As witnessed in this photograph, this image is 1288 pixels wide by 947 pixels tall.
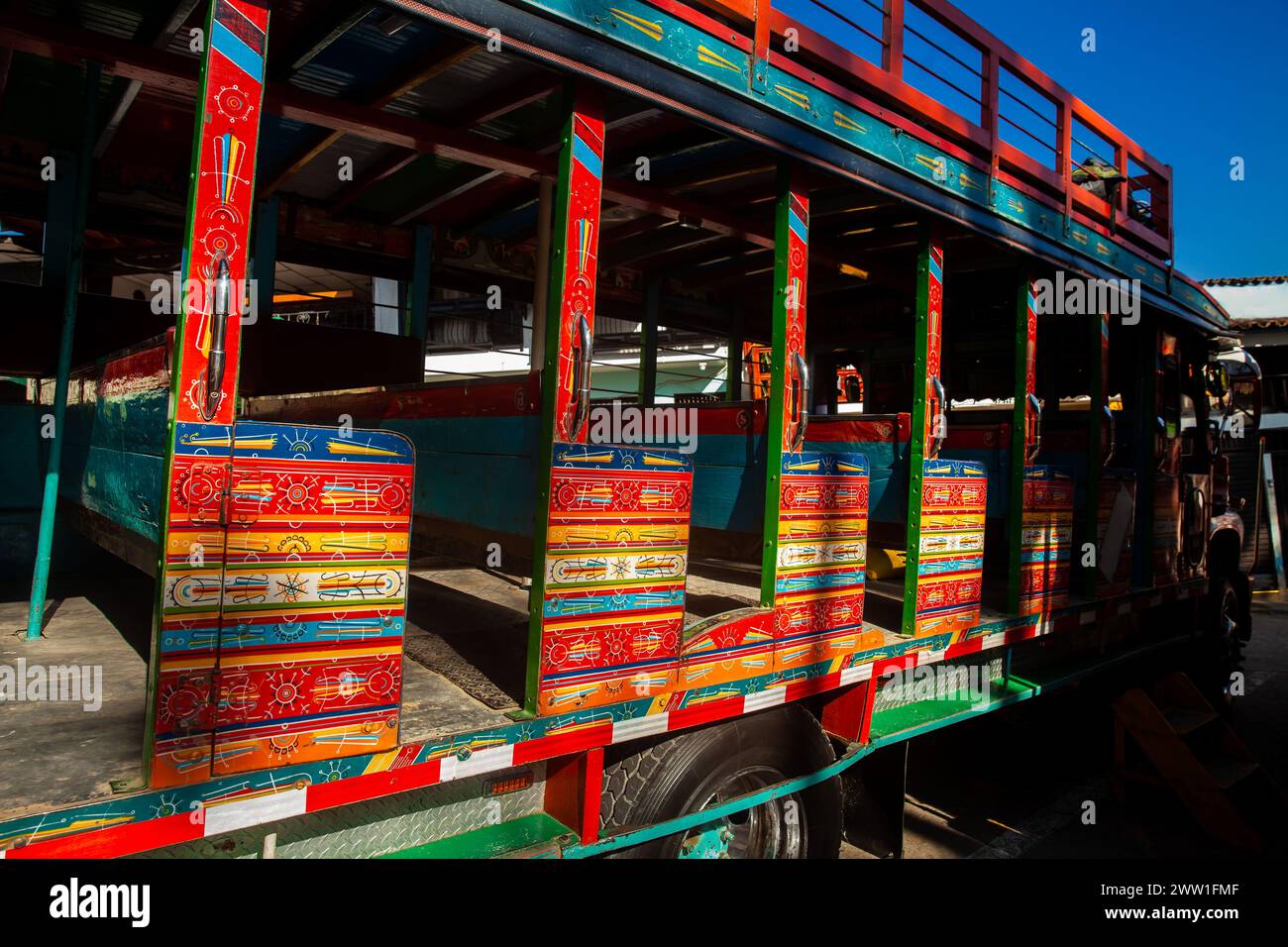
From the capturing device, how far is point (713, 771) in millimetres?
2922

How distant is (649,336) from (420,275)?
70.0 inches

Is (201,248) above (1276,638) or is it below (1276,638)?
above

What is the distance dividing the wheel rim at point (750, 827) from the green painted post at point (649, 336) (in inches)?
137

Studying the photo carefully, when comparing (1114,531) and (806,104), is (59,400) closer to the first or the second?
(806,104)

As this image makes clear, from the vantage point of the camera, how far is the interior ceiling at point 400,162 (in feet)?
10.1

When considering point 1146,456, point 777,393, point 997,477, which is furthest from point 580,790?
point 1146,456

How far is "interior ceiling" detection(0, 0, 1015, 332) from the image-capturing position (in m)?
3.08

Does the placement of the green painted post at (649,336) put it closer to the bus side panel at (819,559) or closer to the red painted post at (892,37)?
the red painted post at (892,37)

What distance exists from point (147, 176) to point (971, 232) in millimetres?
4362

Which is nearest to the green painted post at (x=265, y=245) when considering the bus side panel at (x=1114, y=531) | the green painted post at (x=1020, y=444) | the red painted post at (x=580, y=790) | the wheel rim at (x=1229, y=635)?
the red painted post at (x=580, y=790)

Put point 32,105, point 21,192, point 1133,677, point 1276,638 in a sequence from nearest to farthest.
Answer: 1. point 32,105
2. point 21,192
3. point 1133,677
4. point 1276,638

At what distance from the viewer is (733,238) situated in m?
5.30
